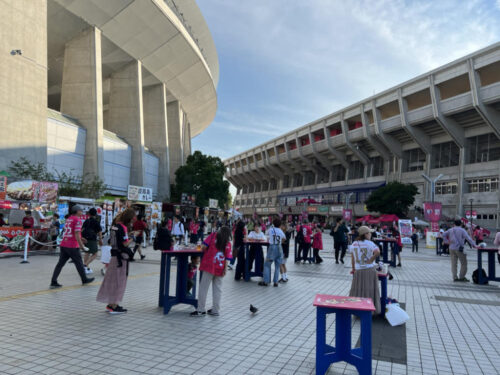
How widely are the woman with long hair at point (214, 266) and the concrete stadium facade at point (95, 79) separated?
17959mm

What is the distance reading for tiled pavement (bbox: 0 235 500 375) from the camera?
156 inches

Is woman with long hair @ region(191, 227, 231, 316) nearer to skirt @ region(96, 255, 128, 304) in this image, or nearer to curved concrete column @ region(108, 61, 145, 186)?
skirt @ region(96, 255, 128, 304)

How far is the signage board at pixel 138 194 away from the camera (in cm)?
2289

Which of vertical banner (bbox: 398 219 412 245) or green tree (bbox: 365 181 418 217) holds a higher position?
green tree (bbox: 365 181 418 217)

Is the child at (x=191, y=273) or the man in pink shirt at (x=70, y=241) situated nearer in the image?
the child at (x=191, y=273)

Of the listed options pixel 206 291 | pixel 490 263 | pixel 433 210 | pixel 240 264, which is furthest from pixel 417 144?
pixel 206 291

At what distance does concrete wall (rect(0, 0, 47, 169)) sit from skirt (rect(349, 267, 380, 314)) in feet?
68.2

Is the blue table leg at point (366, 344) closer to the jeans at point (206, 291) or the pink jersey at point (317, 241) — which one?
the jeans at point (206, 291)

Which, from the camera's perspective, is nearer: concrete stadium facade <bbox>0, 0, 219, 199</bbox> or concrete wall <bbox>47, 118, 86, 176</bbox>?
concrete stadium facade <bbox>0, 0, 219, 199</bbox>

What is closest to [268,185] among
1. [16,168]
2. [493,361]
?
[16,168]

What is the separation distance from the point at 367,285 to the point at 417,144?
158ft

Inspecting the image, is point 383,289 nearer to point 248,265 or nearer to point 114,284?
point 248,265

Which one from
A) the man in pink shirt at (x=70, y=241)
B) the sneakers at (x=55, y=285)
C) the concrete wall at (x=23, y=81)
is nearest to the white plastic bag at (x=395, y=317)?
the man in pink shirt at (x=70, y=241)

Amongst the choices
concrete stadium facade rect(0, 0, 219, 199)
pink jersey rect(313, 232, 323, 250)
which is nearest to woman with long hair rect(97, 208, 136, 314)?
pink jersey rect(313, 232, 323, 250)
